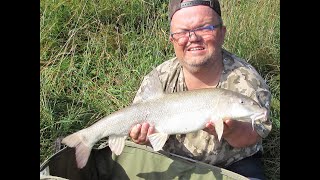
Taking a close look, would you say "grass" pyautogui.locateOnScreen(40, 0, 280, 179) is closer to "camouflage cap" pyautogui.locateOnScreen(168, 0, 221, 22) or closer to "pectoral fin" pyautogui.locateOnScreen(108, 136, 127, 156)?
"pectoral fin" pyautogui.locateOnScreen(108, 136, 127, 156)

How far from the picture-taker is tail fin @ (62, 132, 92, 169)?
241 cm

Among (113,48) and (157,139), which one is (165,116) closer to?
(157,139)

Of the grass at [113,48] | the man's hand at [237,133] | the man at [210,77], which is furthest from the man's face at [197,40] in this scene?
the grass at [113,48]

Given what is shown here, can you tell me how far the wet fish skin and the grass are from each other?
37.6 inches

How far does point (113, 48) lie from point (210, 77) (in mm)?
1422

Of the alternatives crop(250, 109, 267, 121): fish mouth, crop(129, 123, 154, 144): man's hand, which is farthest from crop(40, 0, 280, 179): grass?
crop(250, 109, 267, 121): fish mouth

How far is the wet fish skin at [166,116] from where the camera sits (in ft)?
7.56

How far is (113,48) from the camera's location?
3918 mm

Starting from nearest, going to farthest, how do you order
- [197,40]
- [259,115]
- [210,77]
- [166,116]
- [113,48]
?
1. [259,115]
2. [166,116]
3. [197,40]
4. [210,77]
5. [113,48]

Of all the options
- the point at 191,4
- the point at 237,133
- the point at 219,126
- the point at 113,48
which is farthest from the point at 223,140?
the point at 113,48

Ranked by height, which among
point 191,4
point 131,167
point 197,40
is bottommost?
point 131,167

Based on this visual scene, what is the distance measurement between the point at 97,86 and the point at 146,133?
1358mm
